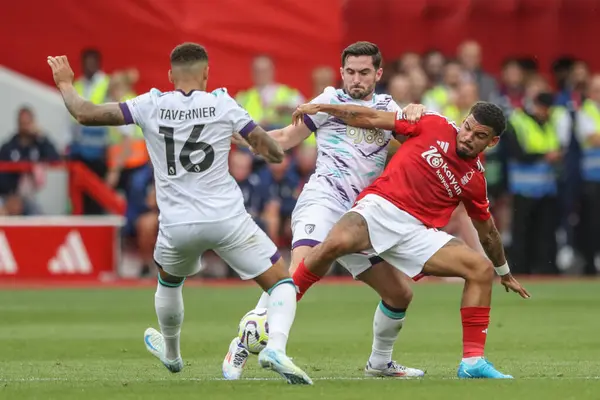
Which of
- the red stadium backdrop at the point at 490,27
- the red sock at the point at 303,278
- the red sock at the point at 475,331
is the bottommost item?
the red sock at the point at 475,331

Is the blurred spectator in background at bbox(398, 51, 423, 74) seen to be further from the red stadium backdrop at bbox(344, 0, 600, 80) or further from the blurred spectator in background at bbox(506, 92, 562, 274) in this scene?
the red stadium backdrop at bbox(344, 0, 600, 80)

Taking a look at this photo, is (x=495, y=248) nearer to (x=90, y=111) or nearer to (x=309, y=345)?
(x=309, y=345)

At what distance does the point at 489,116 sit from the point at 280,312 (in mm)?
1931

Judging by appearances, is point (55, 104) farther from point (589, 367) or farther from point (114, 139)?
point (589, 367)

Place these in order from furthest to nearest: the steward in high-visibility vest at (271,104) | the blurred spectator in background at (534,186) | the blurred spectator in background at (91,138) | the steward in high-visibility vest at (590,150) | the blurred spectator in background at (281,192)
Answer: the blurred spectator in background at (91,138), the steward in high-visibility vest at (590,150), the blurred spectator in background at (534,186), the blurred spectator in background at (281,192), the steward in high-visibility vest at (271,104)

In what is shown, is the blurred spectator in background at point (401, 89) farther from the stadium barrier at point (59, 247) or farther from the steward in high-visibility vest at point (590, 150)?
the stadium barrier at point (59, 247)

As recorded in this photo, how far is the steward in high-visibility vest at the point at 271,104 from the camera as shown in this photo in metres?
19.9

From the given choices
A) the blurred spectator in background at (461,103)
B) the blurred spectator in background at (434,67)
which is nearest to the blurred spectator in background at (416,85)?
the blurred spectator in background at (461,103)

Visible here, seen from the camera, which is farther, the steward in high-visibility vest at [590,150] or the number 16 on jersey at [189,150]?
the steward in high-visibility vest at [590,150]

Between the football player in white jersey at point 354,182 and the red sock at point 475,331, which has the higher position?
the football player in white jersey at point 354,182

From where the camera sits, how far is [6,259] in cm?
2000

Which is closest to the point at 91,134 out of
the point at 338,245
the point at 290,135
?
the point at 290,135

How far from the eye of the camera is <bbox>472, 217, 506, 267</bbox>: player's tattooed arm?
10.1 metres

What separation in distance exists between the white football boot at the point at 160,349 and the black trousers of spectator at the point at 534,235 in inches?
440
